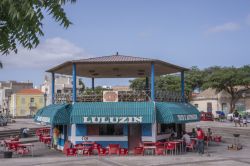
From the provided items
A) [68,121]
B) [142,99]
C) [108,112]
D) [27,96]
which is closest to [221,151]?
[142,99]

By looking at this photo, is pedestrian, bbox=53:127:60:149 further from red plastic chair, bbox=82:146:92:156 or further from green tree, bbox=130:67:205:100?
green tree, bbox=130:67:205:100

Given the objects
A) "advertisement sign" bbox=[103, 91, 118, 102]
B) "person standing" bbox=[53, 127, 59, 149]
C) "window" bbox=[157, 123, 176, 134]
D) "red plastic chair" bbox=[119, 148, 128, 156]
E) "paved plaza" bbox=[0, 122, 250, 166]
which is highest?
"advertisement sign" bbox=[103, 91, 118, 102]

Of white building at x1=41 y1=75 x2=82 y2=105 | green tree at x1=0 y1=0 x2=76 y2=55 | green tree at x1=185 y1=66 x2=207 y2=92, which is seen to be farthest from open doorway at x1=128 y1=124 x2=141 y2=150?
white building at x1=41 y1=75 x2=82 y2=105

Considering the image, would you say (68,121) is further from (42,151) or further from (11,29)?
(11,29)

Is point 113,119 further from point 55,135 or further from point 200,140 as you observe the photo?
point 55,135

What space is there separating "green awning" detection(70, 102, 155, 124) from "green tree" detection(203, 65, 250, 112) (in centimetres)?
4334

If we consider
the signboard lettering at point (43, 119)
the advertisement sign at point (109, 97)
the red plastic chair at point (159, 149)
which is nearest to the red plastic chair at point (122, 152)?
the red plastic chair at point (159, 149)

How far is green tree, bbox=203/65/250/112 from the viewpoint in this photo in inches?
2660

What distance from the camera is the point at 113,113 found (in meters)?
26.5

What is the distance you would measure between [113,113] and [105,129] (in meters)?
1.69

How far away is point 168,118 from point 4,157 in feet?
33.9

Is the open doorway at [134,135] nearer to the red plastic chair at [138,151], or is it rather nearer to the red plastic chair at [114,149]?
the red plastic chair at [138,151]

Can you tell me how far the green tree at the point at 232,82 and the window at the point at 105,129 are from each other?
43.3m

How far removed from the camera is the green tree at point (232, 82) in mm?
67562
